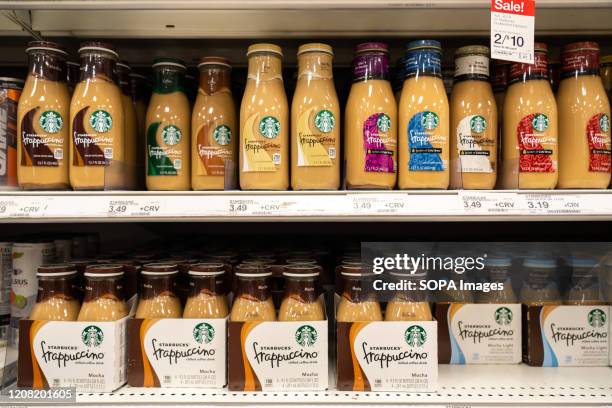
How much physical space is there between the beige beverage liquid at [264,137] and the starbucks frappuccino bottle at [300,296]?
8.1 inches

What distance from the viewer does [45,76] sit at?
44.3 inches

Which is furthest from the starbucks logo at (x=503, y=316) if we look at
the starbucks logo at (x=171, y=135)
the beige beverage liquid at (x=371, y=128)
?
the starbucks logo at (x=171, y=135)

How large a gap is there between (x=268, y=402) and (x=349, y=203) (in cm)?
48

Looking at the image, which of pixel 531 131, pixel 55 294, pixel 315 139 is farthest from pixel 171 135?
pixel 531 131

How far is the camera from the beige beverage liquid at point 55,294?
1104 mm

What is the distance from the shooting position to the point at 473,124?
111cm

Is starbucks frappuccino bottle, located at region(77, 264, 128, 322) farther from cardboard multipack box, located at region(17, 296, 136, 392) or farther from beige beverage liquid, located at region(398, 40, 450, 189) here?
beige beverage liquid, located at region(398, 40, 450, 189)

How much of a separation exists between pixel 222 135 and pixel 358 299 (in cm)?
52

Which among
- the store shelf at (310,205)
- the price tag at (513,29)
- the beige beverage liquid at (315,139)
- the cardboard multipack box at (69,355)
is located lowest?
the cardboard multipack box at (69,355)

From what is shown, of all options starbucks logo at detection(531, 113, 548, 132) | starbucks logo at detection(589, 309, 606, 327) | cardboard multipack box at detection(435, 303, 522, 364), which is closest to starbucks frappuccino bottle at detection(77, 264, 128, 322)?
cardboard multipack box at detection(435, 303, 522, 364)

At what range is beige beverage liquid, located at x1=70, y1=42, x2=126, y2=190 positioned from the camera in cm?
108

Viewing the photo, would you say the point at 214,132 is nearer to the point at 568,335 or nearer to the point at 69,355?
the point at 69,355

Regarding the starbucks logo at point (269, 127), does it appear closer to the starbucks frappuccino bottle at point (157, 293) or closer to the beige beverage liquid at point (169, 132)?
the beige beverage liquid at point (169, 132)

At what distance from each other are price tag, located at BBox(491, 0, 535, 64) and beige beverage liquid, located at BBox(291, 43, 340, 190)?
384 millimetres
